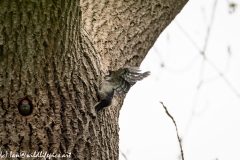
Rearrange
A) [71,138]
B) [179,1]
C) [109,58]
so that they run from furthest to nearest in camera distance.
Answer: [179,1], [109,58], [71,138]

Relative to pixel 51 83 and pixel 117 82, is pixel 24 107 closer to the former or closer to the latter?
pixel 51 83

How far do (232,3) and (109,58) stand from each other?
1035 millimetres

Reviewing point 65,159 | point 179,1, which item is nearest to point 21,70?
point 65,159

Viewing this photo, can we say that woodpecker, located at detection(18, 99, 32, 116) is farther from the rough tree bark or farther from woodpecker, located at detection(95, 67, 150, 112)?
woodpecker, located at detection(95, 67, 150, 112)

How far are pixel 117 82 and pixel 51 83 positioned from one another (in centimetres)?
35

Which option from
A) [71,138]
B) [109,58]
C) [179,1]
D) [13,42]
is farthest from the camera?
[179,1]

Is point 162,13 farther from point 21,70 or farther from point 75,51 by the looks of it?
point 21,70

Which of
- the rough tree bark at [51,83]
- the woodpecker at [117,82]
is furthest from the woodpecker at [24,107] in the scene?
the woodpecker at [117,82]

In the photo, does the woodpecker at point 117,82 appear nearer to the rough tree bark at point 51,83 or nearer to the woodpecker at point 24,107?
the rough tree bark at point 51,83

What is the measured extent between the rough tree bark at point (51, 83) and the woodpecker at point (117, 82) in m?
0.04

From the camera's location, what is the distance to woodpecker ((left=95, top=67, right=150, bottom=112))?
7.04ft

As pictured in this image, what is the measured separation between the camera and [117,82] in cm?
220

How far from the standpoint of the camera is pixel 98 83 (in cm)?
220

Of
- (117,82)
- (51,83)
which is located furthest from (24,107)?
(117,82)
